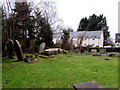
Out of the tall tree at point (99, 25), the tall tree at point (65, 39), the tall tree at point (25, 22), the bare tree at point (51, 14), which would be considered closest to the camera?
the tall tree at point (25, 22)

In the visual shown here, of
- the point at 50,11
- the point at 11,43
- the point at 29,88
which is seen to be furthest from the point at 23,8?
the point at 29,88

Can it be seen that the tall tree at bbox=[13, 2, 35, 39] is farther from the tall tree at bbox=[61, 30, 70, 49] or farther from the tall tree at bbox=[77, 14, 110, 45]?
the tall tree at bbox=[77, 14, 110, 45]

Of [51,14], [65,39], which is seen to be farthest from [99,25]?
[51,14]

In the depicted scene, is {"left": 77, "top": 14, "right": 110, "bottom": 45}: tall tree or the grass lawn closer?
the grass lawn

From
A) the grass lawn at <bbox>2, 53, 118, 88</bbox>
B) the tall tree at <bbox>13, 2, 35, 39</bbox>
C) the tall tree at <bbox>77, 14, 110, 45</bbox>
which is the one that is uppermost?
the tall tree at <bbox>77, 14, 110, 45</bbox>

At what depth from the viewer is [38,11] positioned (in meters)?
17.8

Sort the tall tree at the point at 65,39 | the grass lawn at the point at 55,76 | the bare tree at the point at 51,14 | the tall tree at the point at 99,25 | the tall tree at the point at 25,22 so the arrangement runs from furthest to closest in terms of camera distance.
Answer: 1. the tall tree at the point at 99,25
2. the bare tree at the point at 51,14
3. the tall tree at the point at 65,39
4. the tall tree at the point at 25,22
5. the grass lawn at the point at 55,76

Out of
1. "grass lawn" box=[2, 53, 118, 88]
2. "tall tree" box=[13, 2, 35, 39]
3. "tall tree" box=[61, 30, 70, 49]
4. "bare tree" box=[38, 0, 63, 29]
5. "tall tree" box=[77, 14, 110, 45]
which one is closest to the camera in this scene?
"grass lawn" box=[2, 53, 118, 88]

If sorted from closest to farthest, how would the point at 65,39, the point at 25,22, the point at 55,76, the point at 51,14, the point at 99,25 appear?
the point at 55,76
the point at 25,22
the point at 65,39
the point at 51,14
the point at 99,25

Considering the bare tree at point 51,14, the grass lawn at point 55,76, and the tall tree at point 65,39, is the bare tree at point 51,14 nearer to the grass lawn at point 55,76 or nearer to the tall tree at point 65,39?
the tall tree at point 65,39

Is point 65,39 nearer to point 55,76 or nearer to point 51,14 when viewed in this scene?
point 51,14

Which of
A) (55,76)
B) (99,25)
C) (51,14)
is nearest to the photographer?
(55,76)

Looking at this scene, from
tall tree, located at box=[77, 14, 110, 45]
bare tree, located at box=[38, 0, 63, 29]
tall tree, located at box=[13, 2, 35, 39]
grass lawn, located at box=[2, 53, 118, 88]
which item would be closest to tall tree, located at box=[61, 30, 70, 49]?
bare tree, located at box=[38, 0, 63, 29]

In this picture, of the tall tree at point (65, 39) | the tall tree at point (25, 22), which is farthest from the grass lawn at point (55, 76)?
the tall tree at point (65, 39)
